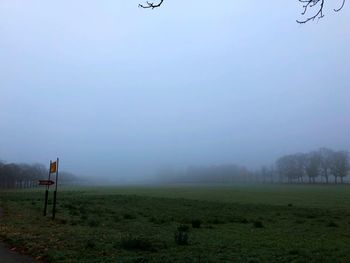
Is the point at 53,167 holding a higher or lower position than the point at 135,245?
higher

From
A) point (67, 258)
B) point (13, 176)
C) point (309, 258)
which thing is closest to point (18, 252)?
point (67, 258)

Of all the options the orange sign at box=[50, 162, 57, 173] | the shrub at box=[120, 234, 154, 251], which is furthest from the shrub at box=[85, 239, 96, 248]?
the orange sign at box=[50, 162, 57, 173]

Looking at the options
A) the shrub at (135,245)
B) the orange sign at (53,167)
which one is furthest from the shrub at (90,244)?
the orange sign at (53,167)

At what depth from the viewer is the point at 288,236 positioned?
1800cm

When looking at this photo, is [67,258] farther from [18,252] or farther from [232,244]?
[232,244]

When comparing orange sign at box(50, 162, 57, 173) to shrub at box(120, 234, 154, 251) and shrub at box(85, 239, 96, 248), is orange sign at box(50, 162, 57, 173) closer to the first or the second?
shrub at box(85, 239, 96, 248)

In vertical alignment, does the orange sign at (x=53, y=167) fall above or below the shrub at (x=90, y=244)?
above

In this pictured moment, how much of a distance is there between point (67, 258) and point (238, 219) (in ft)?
59.2

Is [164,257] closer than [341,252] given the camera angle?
Yes

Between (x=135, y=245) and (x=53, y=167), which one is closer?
(x=135, y=245)

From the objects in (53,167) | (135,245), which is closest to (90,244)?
(135,245)

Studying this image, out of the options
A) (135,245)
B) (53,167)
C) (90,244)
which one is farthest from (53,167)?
(135,245)

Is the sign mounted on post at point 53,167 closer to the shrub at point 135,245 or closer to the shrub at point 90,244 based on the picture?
the shrub at point 90,244

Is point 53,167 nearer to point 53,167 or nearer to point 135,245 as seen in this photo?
point 53,167
